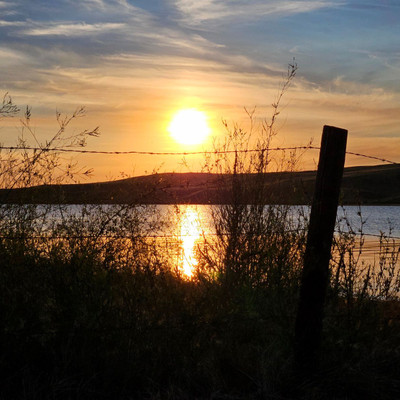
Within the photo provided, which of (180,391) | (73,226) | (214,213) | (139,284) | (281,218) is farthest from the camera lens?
(214,213)

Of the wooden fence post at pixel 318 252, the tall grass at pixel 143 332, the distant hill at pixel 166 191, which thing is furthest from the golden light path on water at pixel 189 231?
the wooden fence post at pixel 318 252

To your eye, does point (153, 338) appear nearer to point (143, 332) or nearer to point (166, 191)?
point (143, 332)

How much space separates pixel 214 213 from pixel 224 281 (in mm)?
2027

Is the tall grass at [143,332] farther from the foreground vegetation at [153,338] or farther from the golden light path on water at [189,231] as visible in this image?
the golden light path on water at [189,231]

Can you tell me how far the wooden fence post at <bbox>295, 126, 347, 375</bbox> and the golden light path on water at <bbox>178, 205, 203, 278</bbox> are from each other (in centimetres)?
372

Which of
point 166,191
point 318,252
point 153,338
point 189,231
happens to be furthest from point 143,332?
point 189,231

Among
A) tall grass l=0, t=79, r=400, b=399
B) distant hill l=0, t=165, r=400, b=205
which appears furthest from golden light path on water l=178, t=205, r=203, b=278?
tall grass l=0, t=79, r=400, b=399

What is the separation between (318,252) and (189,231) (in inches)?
177

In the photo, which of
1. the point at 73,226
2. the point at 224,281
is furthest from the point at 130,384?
Result: the point at 224,281

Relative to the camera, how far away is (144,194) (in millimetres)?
6352

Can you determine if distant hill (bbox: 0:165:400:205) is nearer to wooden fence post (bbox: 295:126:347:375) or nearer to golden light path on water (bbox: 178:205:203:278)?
golden light path on water (bbox: 178:205:203:278)

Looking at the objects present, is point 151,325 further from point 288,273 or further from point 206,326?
point 288,273

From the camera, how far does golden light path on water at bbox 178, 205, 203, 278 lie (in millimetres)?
8623

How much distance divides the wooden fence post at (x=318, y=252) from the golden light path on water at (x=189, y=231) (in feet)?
12.2
